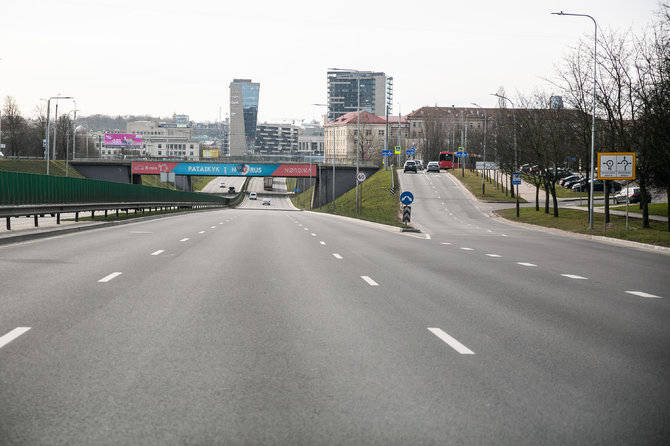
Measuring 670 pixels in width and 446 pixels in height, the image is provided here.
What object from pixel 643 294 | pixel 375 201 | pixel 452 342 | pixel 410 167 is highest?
pixel 410 167

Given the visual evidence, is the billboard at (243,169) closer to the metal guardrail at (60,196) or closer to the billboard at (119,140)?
the metal guardrail at (60,196)

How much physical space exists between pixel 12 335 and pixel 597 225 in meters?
42.1

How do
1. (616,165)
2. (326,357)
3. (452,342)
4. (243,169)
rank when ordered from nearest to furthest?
(326,357) → (452,342) → (616,165) → (243,169)

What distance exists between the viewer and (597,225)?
45.7m

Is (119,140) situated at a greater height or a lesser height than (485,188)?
greater

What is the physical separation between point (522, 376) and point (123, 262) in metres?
11.6

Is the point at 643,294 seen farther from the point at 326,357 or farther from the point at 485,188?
the point at 485,188

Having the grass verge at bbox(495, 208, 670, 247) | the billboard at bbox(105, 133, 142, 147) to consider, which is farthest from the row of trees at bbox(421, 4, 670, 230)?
the billboard at bbox(105, 133, 142, 147)

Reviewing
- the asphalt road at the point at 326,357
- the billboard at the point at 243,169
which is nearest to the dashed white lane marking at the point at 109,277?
the asphalt road at the point at 326,357

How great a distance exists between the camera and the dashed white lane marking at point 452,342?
7.63m

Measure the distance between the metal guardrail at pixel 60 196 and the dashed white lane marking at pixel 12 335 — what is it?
17.4m

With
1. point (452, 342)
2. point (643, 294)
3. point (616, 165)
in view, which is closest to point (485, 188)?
point (616, 165)

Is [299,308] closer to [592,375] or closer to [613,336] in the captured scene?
[613,336]

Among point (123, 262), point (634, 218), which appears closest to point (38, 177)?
point (123, 262)
